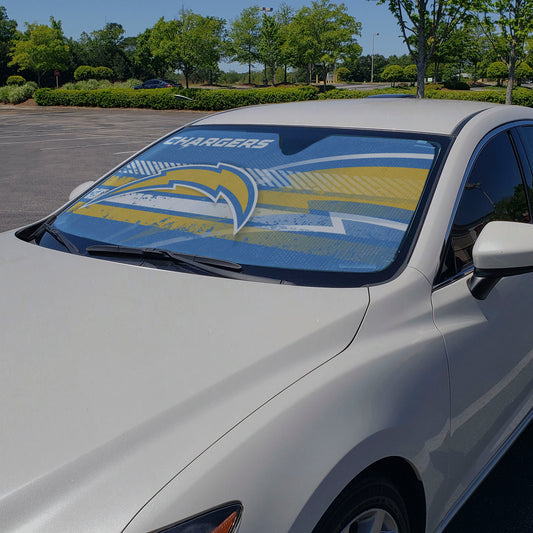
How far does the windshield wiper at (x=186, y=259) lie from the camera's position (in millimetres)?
2021

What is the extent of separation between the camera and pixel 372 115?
2590mm

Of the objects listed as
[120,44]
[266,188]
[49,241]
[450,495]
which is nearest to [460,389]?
[450,495]

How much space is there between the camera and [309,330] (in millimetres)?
1659

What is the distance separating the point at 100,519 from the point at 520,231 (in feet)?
4.98

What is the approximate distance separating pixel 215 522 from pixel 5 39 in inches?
3095

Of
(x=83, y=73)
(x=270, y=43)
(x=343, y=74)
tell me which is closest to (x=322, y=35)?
(x=270, y=43)

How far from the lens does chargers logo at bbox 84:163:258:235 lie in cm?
236

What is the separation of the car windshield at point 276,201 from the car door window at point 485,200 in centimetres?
17

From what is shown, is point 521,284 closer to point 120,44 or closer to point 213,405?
point 213,405

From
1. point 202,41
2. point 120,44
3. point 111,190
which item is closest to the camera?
point 111,190

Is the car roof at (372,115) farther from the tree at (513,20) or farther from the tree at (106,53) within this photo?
the tree at (106,53)

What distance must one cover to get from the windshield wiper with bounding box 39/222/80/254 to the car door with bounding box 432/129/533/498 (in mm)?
1363

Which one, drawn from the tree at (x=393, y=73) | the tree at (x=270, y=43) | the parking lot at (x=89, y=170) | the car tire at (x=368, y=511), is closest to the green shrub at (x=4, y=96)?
the parking lot at (x=89, y=170)

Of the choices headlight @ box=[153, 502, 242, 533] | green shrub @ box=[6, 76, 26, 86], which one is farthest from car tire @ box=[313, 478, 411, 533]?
green shrub @ box=[6, 76, 26, 86]
